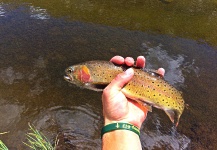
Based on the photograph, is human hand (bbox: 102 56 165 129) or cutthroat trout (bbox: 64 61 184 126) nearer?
human hand (bbox: 102 56 165 129)

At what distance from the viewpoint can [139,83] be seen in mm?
3543

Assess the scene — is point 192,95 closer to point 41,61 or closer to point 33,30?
point 41,61

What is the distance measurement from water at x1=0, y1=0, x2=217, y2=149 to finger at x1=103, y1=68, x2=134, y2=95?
7.82 feet

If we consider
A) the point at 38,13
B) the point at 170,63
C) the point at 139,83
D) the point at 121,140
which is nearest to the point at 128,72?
the point at 139,83

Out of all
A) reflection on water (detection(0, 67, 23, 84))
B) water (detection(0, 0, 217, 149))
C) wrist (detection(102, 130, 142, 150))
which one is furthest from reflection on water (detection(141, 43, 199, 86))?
wrist (detection(102, 130, 142, 150))

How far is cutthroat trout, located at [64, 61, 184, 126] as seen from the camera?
3.52 metres

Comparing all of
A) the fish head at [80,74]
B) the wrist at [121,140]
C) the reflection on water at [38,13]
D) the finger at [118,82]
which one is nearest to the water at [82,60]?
the reflection on water at [38,13]

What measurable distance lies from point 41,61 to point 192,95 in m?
4.50

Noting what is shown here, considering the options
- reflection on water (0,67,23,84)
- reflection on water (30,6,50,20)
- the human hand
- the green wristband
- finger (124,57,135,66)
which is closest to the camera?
the green wristband

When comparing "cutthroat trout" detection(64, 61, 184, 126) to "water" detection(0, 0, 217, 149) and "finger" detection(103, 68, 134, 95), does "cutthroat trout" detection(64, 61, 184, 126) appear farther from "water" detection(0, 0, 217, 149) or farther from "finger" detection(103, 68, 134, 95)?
"water" detection(0, 0, 217, 149)

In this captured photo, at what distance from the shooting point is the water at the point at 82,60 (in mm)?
5781

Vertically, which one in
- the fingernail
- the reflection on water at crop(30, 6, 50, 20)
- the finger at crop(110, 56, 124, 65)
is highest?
the finger at crop(110, 56, 124, 65)

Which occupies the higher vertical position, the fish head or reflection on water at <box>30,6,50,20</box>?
the fish head

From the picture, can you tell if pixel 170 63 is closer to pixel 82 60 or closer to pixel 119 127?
pixel 82 60
